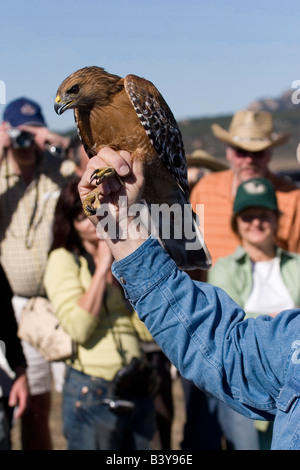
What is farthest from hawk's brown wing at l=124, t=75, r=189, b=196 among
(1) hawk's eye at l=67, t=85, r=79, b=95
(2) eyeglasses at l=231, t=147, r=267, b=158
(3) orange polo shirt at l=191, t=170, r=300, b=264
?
(2) eyeglasses at l=231, t=147, r=267, b=158

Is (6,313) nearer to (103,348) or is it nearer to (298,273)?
(103,348)

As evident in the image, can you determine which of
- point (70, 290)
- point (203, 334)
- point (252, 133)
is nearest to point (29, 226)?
point (70, 290)

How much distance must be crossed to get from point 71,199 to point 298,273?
139 centimetres

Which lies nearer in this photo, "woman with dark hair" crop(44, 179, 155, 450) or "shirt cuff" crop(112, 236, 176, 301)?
"shirt cuff" crop(112, 236, 176, 301)

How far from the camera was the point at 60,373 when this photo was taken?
4.16 metres

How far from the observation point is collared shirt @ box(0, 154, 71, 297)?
155 inches

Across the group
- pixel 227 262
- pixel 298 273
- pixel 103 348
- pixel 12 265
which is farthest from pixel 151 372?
pixel 12 265

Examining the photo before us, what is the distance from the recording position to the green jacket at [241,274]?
11.1ft

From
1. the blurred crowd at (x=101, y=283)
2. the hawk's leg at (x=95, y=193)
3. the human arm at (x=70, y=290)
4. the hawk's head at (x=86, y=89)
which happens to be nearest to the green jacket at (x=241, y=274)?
the blurred crowd at (x=101, y=283)

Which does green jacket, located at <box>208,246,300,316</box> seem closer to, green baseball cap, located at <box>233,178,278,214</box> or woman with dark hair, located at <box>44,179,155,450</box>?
green baseball cap, located at <box>233,178,278,214</box>

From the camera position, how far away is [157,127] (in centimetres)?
238

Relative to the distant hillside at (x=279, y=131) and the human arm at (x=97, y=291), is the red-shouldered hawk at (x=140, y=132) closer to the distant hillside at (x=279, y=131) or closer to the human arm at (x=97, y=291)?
the human arm at (x=97, y=291)

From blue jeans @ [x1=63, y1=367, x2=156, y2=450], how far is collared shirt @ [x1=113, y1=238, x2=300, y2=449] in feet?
5.35

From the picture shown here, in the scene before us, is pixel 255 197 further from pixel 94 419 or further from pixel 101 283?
pixel 94 419
